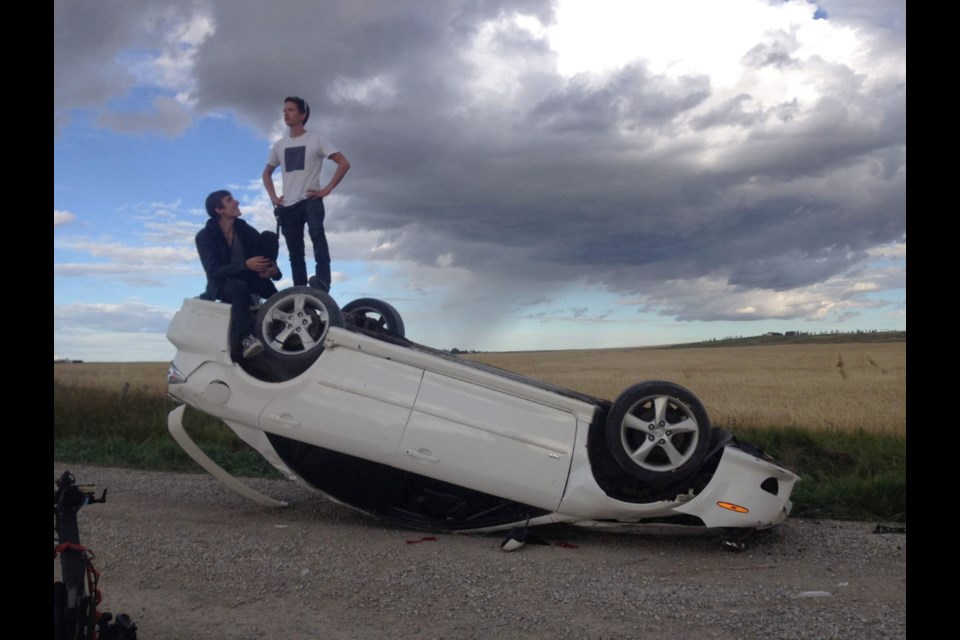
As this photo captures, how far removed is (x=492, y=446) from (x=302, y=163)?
3541mm

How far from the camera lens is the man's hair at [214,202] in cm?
725

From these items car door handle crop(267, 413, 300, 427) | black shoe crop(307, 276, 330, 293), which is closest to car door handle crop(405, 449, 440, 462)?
car door handle crop(267, 413, 300, 427)

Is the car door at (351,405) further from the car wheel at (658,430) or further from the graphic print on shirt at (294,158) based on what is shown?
the graphic print on shirt at (294,158)

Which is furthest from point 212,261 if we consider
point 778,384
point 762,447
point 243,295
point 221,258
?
point 778,384

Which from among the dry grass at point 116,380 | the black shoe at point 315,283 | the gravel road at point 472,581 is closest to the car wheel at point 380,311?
the black shoe at point 315,283

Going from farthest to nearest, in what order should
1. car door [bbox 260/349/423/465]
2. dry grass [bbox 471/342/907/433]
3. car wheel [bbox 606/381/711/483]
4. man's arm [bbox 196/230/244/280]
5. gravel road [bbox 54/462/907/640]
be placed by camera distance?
dry grass [bbox 471/342/907/433] < man's arm [bbox 196/230/244/280] < car door [bbox 260/349/423/465] < car wheel [bbox 606/381/711/483] < gravel road [bbox 54/462/907/640]

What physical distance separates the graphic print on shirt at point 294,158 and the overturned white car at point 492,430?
1.87 m

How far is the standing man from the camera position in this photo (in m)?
7.88

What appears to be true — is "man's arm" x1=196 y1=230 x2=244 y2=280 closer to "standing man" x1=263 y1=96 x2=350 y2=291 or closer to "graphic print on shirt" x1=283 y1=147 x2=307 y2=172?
"standing man" x1=263 y1=96 x2=350 y2=291

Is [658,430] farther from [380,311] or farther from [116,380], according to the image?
[116,380]

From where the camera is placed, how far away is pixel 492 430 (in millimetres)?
6098
